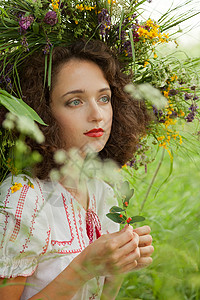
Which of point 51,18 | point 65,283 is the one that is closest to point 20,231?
point 65,283

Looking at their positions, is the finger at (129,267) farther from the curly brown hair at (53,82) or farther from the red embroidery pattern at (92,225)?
the curly brown hair at (53,82)

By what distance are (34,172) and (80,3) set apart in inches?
21.7

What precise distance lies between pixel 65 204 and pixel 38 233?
0.20 metres

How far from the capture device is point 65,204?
124 centimetres

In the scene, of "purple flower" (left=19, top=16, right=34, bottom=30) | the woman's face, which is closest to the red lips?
the woman's face

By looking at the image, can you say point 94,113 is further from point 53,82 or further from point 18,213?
point 18,213

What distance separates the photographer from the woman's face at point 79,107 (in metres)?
1.15

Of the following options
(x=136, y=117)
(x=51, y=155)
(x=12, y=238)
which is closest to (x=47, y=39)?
(x=51, y=155)

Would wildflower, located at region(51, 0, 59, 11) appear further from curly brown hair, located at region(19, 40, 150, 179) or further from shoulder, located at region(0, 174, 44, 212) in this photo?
shoulder, located at region(0, 174, 44, 212)

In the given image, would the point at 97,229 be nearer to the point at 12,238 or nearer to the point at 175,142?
the point at 12,238

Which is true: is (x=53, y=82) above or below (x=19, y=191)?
above

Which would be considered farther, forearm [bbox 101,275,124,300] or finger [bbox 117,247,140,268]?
finger [bbox 117,247,140,268]

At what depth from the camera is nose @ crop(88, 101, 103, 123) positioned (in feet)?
3.74

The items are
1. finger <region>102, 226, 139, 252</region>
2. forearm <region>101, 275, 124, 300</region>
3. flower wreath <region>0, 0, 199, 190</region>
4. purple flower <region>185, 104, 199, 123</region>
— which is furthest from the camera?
purple flower <region>185, 104, 199, 123</region>
